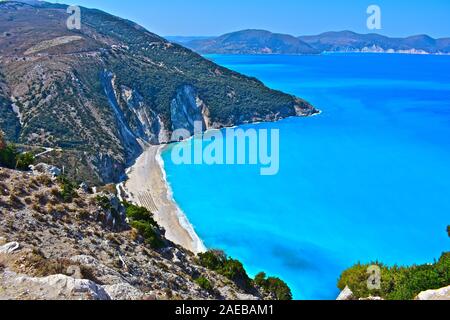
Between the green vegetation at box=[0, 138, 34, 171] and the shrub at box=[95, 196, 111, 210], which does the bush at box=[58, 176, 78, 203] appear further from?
the green vegetation at box=[0, 138, 34, 171]

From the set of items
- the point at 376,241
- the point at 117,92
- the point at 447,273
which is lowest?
the point at 376,241

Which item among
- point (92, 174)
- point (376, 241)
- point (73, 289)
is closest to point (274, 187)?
point (376, 241)

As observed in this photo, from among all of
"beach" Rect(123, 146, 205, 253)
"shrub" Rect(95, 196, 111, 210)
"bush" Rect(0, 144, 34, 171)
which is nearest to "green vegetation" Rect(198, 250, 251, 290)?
"shrub" Rect(95, 196, 111, 210)

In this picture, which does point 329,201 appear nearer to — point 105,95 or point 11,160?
point 11,160

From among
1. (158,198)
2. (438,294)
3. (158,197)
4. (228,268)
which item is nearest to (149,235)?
(228,268)

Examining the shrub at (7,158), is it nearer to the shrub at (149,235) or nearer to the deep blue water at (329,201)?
the shrub at (149,235)
